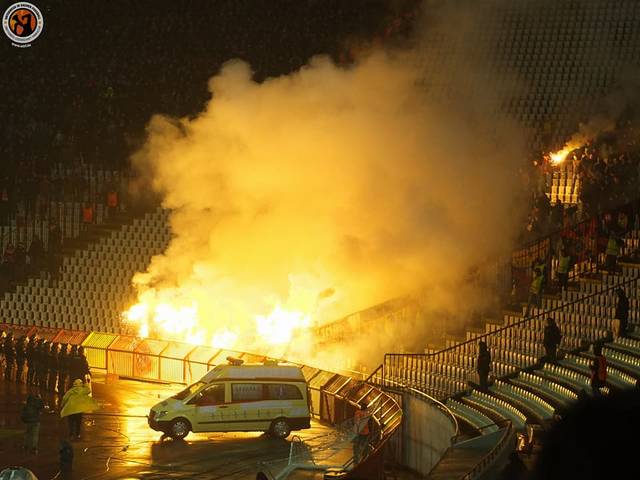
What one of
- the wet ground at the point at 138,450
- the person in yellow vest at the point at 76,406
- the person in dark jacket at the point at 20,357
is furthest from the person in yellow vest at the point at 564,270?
the person in dark jacket at the point at 20,357

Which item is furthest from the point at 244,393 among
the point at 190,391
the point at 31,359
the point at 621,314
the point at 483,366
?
the point at 31,359

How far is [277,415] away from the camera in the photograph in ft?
60.6

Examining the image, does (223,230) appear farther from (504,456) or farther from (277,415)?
(504,456)

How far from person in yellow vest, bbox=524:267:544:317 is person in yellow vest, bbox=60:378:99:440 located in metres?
7.97

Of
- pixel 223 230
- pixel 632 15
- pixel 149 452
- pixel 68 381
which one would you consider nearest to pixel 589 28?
pixel 632 15

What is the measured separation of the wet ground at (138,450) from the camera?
632 inches

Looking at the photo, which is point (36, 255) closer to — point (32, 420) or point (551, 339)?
point (32, 420)

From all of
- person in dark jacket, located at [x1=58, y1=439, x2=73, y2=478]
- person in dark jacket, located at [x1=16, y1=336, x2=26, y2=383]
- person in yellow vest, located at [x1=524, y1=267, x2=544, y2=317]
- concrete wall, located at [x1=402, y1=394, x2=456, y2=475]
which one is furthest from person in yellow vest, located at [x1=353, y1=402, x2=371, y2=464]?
person in dark jacket, located at [x1=16, y1=336, x2=26, y2=383]

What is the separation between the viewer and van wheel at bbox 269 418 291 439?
18.5 meters

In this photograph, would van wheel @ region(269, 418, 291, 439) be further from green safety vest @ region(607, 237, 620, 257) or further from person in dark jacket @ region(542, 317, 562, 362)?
green safety vest @ region(607, 237, 620, 257)

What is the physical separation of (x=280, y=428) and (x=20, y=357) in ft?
24.6

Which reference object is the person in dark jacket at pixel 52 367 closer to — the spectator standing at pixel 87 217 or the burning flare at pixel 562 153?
the spectator standing at pixel 87 217

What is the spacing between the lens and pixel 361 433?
16.5m

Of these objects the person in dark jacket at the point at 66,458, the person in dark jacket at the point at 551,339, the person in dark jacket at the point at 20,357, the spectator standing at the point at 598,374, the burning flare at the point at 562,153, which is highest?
the burning flare at the point at 562,153
